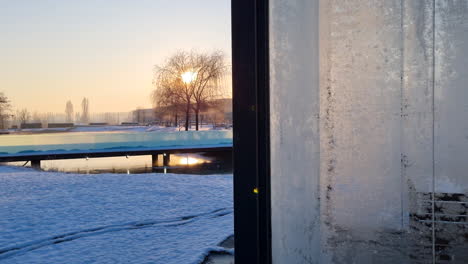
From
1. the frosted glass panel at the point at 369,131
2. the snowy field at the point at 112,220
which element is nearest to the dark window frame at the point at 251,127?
the frosted glass panel at the point at 369,131

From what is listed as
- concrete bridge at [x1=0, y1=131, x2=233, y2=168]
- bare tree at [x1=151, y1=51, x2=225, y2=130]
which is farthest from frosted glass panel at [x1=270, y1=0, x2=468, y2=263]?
bare tree at [x1=151, y1=51, x2=225, y2=130]

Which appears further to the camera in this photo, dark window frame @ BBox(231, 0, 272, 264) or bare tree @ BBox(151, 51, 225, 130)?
bare tree @ BBox(151, 51, 225, 130)

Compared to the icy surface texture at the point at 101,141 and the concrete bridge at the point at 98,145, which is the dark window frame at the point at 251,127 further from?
the icy surface texture at the point at 101,141

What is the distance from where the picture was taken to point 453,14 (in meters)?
1.78

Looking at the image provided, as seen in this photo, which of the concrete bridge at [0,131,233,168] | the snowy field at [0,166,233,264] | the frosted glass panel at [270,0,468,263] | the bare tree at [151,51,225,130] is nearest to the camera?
the frosted glass panel at [270,0,468,263]

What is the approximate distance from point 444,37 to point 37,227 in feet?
17.5

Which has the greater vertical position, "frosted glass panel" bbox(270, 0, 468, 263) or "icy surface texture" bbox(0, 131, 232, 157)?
"frosted glass panel" bbox(270, 0, 468, 263)

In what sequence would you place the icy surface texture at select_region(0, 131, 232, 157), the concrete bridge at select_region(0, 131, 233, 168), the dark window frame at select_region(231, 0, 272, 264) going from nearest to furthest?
1. the dark window frame at select_region(231, 0, 272, 264)
2. the concrete bridge at select_region(0, 131, 233, 168)
3. the icy surface texture at select_region(0, 131, 232, 157)

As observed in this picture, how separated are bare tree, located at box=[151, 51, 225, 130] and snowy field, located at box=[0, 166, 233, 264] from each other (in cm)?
2608

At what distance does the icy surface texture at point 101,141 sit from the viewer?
712 inches

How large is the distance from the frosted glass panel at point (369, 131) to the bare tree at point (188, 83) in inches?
1262

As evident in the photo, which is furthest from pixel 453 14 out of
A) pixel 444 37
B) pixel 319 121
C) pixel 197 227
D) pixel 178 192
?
pixel 178 192

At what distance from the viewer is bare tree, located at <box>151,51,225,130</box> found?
113 ft

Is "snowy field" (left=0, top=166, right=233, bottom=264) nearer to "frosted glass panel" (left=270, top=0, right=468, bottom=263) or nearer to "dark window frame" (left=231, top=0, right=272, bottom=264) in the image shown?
"dark window frame" (left=231, top=0, right=272, bottom=264)
